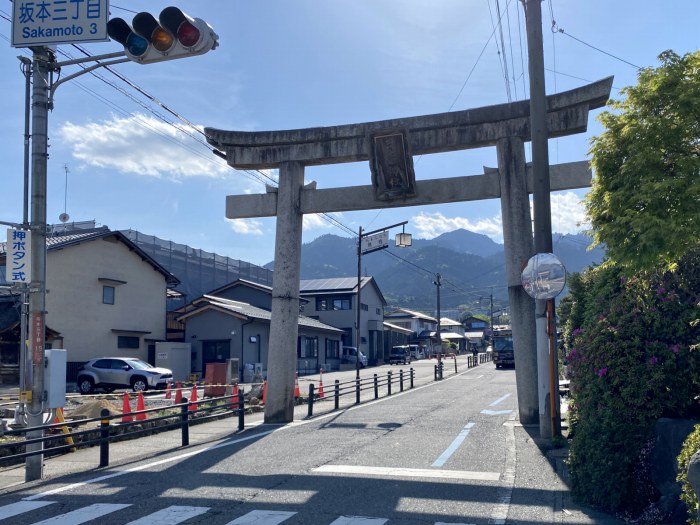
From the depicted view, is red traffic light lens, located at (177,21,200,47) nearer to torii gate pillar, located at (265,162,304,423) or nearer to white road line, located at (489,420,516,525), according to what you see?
white road line, located at (489,420,516,525)

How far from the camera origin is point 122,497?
8.46 meters

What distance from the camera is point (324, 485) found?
895cm

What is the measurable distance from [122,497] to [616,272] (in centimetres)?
815

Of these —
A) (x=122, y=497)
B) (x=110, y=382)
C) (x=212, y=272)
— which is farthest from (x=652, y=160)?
(x=212, y=272)

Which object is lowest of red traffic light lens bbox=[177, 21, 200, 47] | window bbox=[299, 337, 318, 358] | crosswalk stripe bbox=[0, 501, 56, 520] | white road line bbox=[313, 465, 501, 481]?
white road line bbox=[313, 465, 501, 481]

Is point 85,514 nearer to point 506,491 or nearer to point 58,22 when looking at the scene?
point 506,491

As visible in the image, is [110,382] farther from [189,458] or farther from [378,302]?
[378,302]

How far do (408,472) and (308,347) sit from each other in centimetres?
4131

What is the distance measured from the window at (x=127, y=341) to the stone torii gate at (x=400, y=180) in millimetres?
24114

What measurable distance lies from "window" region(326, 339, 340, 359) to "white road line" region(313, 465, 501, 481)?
148 feet

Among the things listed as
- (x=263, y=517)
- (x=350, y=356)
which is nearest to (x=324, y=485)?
(x=263, y=517)

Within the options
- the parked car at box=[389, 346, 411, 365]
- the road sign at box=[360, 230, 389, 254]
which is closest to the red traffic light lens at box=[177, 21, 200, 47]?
the road sign at box=[360, 230, 389, 254]

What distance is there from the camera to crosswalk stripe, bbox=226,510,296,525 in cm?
712

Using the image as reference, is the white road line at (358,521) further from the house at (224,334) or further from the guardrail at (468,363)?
the house at (224,334)
